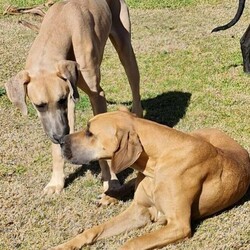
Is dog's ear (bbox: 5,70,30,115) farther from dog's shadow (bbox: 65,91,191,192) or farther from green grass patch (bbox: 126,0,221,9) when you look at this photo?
green grass patch (bbox: 126,0,221,9)

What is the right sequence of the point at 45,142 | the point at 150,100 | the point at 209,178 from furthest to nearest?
the point at 150,100 → the point at 45,142 → the point at 209,178

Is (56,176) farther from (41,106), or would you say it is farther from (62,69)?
(62,69)

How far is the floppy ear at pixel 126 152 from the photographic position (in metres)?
3.90

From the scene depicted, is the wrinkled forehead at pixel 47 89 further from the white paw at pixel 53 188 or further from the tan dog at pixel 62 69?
the white paw at pixel 53 188

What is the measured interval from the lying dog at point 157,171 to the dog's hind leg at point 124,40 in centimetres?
201

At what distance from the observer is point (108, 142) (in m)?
3.96

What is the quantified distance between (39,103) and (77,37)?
74 centimetres

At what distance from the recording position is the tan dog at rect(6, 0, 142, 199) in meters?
4.53

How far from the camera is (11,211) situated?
470 cm

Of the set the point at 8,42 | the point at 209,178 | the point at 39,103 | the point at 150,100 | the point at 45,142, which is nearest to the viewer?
the point at 209,178

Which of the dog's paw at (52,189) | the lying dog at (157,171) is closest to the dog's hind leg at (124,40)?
the dog's paw at (52,189)

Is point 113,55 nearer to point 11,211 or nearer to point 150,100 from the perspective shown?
point 150,100

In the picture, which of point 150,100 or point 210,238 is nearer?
point 210,238

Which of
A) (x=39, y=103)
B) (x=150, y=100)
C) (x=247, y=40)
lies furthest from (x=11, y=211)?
(x=247, y=40)
